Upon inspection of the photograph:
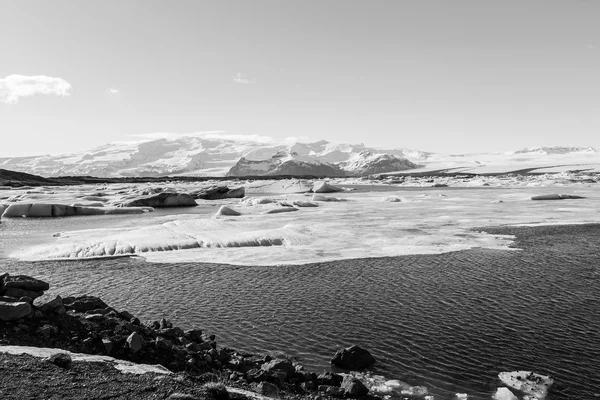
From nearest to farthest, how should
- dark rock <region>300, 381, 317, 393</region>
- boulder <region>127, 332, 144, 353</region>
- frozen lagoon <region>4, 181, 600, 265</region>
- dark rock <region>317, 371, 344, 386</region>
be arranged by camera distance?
dark rock <region>300, 381, 317, 393</region>, dark rock <region>317, 371, 344, 386</region>, boulder <region>127, 332, 144, 353</region>, frozen lagoon <region>4, 181, 600, 265</region>

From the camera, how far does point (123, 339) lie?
11164 millimetres

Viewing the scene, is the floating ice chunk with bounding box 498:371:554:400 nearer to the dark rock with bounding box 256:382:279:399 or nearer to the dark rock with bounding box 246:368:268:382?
the dark rock with bounding box 256:382:279:399

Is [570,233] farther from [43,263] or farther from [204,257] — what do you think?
[43,263]

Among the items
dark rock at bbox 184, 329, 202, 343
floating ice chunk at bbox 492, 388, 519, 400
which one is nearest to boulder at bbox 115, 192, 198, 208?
dark rock at bbox 184, 329, 202, 343

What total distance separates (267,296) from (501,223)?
26.7 m

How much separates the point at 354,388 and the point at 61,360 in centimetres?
649

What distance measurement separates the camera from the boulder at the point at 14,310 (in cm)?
1095

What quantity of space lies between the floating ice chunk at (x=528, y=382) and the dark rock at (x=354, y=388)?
3.73 metres

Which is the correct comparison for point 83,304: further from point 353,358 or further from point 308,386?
point 353,358

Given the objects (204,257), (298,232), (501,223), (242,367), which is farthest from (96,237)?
(501,223)

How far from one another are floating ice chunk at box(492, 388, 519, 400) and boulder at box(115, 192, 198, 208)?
173ft

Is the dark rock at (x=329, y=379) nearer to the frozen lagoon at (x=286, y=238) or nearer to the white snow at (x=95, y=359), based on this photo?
the white snow at (x=95, y=359)

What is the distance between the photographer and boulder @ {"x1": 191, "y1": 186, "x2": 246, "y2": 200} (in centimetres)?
7211

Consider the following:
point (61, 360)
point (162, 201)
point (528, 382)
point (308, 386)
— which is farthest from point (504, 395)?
point (162, 201)
